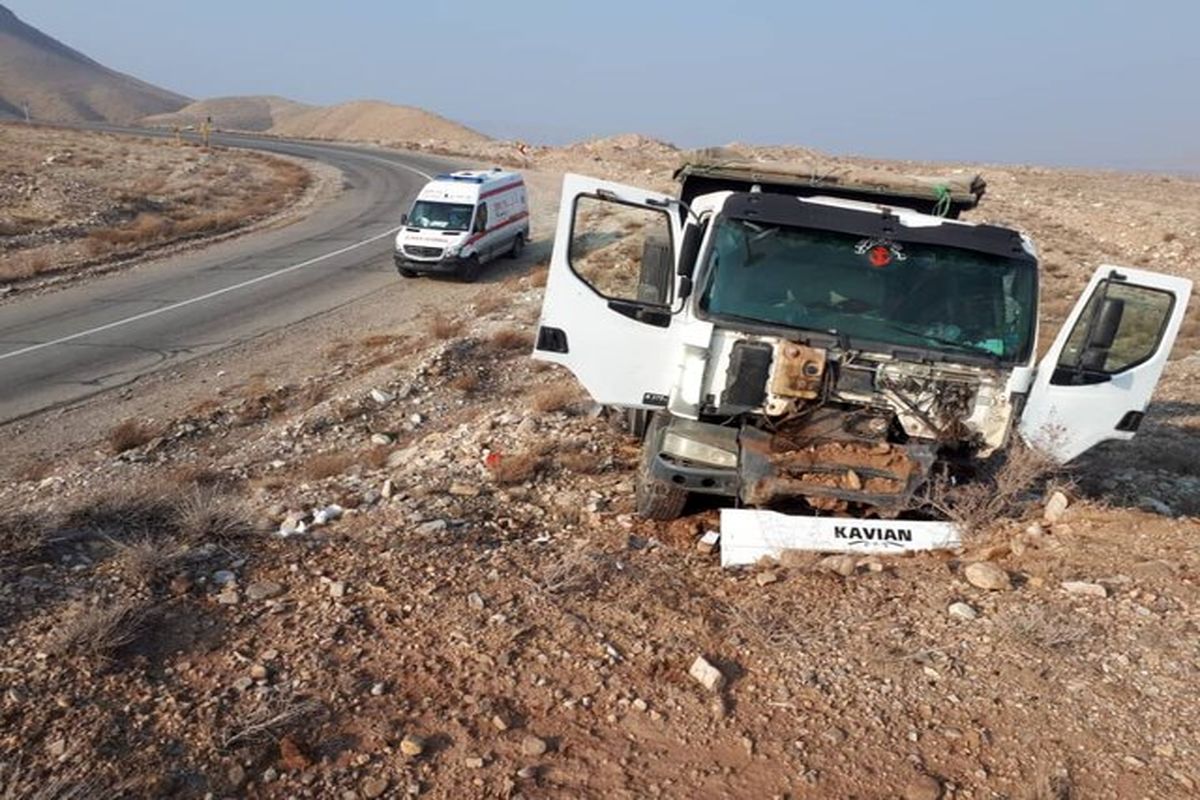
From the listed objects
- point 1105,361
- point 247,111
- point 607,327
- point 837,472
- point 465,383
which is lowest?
point 247,111

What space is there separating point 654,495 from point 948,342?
221 centimetres

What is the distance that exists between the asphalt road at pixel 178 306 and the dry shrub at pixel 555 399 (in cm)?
755

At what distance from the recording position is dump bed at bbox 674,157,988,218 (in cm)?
743

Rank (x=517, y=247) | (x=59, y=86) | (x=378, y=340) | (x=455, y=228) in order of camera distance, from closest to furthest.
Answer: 1. (x=378, y=340)
2. (x=455, y=228)
3. (x=517, y=247)
4. (x=59, y=86)

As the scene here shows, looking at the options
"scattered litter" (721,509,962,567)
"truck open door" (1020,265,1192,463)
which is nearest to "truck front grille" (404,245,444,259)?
"scattered litter" (721,509,962,567)

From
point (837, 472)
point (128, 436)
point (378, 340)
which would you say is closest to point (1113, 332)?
point (837, 472)

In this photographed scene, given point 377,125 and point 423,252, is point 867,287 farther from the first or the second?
point 377,125

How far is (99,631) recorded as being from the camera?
12.4 feet

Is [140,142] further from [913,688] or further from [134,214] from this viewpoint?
[913,688]

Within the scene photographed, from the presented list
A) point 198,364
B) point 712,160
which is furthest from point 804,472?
point 198,364

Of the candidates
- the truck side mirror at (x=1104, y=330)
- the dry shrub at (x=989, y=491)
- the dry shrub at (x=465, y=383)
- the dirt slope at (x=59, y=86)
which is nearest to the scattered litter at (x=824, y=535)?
the dry shrub at (x=989, y=491)

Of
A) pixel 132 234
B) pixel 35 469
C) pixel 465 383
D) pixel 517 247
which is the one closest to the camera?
pixel 35 469

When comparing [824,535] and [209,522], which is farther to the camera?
[824,535]

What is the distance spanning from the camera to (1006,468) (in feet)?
17.9
